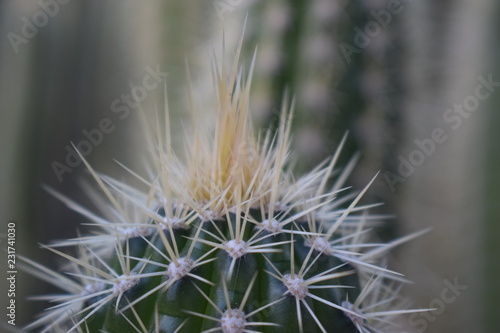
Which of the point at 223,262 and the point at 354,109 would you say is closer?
the point at 223,262

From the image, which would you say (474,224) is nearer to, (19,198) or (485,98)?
(485,98)

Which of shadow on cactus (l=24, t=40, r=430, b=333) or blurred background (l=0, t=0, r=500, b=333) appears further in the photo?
blurred background (l=0, t=0, r=500, b=333)

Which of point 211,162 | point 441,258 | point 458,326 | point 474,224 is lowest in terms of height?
point 458,326

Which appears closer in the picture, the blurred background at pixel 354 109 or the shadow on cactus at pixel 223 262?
the shadow on cactus at pixel 223 262

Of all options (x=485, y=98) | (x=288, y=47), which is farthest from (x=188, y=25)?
(x=485, y=98)

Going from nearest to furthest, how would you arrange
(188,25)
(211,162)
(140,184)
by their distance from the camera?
(211,162) < (140,184) < (188,25)

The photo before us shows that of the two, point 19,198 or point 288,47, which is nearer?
point 288,47

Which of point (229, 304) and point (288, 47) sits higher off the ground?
point (288, 47)

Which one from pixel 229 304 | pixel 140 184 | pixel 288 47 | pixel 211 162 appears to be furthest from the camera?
pixel 140 184
